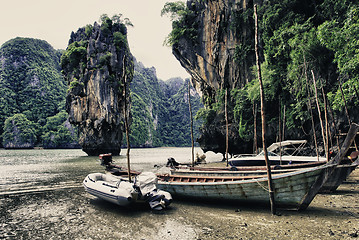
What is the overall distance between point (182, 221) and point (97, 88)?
38.3m

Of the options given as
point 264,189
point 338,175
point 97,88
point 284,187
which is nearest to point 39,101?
point 97,88

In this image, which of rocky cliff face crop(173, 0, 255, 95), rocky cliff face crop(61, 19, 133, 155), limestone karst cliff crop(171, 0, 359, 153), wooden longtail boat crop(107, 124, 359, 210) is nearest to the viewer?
wooden longtail boat crop(107, 124, 359, 210)

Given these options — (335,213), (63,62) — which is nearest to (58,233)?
(335,213)

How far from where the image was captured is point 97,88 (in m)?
39.5

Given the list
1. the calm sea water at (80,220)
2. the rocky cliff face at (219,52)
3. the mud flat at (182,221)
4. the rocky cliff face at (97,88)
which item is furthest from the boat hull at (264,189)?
the rocky cliff face at (97,88)

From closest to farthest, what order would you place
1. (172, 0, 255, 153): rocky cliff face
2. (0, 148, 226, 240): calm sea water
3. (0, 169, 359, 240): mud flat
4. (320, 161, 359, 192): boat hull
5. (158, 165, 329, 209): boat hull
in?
1. (0, 169, 359, 240): mud flat
2. (0, 148, 226, 240): calm sea water
3. (158, 165, 329, 209): boat hull
4. (320, 161, 359, 192): boat hull
5. (172, 0, 255, 153): rocky cliff face

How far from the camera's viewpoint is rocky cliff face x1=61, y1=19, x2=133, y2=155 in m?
39.7

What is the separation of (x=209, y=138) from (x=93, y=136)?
24.3 metres

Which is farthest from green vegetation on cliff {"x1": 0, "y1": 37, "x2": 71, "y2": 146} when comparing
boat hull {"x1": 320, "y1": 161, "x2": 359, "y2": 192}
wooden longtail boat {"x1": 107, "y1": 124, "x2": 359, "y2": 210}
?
boat hull {"x1": 320, "y1": 161, "x2": 359, "y2": 192}

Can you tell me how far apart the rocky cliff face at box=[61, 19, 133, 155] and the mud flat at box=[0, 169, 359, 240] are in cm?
3281

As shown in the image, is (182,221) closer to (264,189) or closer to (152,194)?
(152,194)

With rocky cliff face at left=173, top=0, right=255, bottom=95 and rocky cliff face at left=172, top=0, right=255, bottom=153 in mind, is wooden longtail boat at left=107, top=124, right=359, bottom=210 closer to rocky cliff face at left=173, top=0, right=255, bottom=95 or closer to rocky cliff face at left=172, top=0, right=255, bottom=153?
rocky cliff face at left=172, top=0, right=255, bottom=153

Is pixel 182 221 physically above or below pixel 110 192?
below

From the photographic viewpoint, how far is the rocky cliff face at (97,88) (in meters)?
39.7
